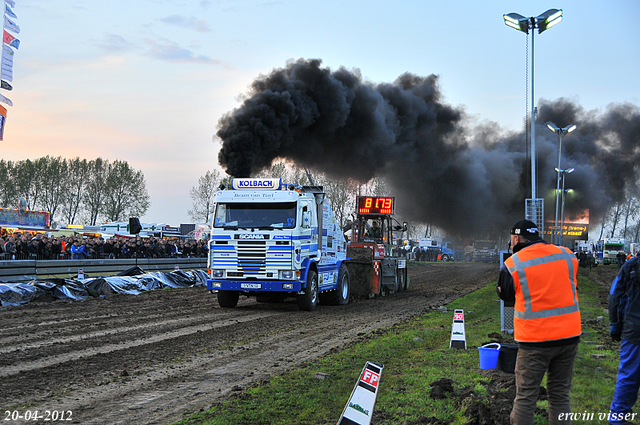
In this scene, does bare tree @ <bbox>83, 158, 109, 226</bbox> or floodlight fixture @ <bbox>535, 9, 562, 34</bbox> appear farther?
bare tree @ <bbox>83, 158, 109, 226</bbox>

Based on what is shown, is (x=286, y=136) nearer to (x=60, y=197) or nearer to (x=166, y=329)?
(x=166, y=329)

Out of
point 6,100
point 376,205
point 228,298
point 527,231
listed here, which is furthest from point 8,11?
point 527,231

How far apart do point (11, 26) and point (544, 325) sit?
1898 cm

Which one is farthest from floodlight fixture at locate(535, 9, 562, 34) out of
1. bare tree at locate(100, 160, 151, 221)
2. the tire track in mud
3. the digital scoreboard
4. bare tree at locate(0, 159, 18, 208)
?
bare tree at locate(0, 159, 18, 208)

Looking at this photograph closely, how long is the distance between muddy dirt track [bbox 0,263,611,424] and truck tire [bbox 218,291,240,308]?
23 centimetres

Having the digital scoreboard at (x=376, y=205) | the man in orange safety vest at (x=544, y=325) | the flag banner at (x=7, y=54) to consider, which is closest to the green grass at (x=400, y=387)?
the man in orange safety vest at (x=544, y=325)

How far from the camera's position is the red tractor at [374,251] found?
19391 millimetres

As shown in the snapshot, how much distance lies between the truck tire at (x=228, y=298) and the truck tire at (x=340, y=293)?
9.28ft

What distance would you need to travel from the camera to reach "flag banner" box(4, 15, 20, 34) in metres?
17.7

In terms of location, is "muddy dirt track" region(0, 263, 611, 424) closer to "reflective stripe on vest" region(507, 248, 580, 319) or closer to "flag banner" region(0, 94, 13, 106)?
"reflective stripe on vest" region(507, 248, 580, 319)

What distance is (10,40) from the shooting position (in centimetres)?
1781

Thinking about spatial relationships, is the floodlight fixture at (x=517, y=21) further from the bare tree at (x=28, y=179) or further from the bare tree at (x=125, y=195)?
the bare tree at (x=28, y=179)

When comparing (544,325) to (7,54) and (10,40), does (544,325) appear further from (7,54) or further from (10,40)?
(10,40)

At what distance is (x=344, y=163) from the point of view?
2856 cm
